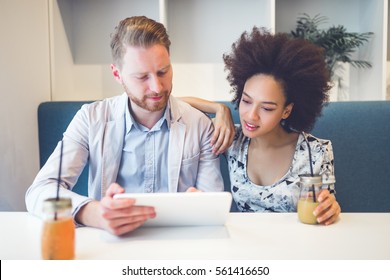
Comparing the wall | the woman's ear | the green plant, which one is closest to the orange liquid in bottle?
the woman's ear

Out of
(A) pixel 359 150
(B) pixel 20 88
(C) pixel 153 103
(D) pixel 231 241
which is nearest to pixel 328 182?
(D) pixel 231 241

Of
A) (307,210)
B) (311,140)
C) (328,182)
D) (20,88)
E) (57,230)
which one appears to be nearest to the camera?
(57,230)

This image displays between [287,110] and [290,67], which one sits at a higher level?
[290,67]

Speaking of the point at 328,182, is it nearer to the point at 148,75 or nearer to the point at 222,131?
the point at 222,131

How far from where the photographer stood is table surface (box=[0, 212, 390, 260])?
715 millimetres

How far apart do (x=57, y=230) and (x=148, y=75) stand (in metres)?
0.60

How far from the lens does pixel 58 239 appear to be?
2.18 ft

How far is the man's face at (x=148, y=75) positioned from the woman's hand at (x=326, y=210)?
0.53 meters

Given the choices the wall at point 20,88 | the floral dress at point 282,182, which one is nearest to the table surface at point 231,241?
the floral dress at point 282,182

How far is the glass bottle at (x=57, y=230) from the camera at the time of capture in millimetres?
655

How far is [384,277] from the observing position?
0.72 meters

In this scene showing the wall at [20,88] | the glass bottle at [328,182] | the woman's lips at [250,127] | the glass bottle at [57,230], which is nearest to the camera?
the glass bottle at [57,230]

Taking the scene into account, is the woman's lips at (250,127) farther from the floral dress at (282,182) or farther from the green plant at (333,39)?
the green plant at (333,39)

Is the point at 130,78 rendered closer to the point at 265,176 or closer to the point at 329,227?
the point at 265,176
